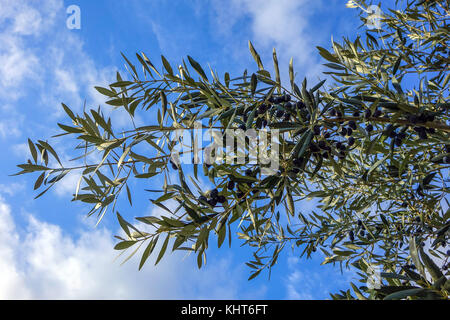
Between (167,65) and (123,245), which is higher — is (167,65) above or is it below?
above

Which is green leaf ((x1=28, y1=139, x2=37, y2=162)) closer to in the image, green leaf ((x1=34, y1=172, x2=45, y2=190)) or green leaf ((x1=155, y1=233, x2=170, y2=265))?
green leaf ((x1=34, y1=172, x2=45, y2=190))

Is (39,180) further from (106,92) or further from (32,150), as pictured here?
(106,92)

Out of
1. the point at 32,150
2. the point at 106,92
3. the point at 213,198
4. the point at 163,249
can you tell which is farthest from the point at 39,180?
the point at 213,198

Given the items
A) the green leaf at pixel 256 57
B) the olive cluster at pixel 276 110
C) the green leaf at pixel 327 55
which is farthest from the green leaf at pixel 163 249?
the green leaf at pixel 327 55

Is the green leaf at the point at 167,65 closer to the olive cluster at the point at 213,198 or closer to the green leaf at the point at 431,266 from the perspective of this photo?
the olive cluster at the point at 213,198

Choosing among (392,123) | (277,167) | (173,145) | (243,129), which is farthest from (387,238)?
(173,145)

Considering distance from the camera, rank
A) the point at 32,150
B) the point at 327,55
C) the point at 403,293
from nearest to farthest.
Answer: the point at 403,293 → the point at 32,150 → the point at 327,55

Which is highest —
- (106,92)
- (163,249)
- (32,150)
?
(106,92)

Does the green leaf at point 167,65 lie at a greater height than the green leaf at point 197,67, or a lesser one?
greater

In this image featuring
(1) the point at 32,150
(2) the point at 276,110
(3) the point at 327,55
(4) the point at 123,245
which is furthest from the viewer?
(3) the point at 327,55

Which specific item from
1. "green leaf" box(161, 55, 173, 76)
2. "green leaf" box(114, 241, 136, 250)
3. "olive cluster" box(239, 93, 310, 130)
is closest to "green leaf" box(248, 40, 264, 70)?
"olive cluster" box(239, 93, 310, 130)

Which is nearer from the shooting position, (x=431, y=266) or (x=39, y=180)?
(x=431, y=266)
